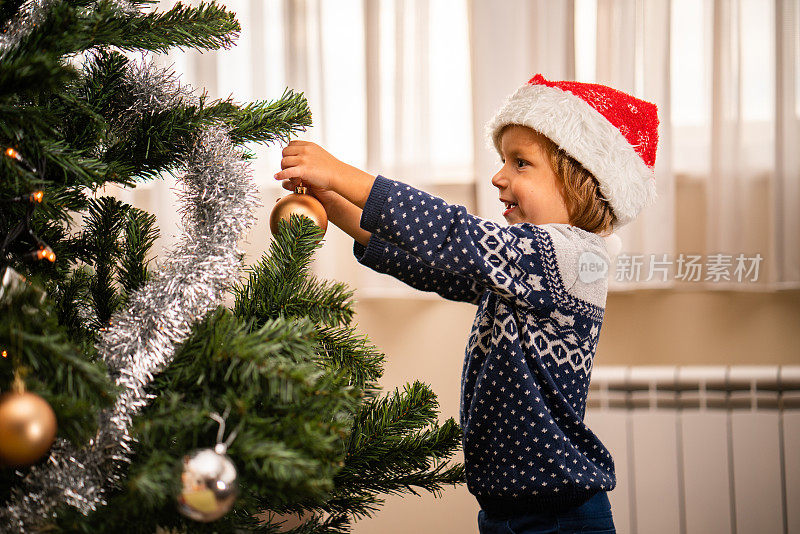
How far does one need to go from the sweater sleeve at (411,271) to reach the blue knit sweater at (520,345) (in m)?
0.07

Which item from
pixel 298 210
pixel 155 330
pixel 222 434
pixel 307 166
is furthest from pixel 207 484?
pixel 307 166

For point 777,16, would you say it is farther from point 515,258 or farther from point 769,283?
point 515,258

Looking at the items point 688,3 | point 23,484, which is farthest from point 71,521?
point 688,3

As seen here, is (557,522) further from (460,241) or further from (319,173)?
(319,173)

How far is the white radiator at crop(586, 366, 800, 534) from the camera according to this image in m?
1.35

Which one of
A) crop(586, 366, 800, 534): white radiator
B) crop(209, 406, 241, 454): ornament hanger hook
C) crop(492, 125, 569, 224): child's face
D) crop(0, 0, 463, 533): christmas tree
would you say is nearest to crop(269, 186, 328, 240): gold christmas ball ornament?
crop(0, 0, 463, 533): christmas tree

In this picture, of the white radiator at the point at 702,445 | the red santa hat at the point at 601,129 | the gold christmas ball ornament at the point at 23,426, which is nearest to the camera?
the gold christmas ball ornament at the point at 23,426

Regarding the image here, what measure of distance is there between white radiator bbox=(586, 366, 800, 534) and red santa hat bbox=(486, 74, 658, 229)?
54 cm

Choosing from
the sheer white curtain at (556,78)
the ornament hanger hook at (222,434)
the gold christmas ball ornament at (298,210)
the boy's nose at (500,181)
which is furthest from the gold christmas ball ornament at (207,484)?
the sheer white curtain at (556,78)

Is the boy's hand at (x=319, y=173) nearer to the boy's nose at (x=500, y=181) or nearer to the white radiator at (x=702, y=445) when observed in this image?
the boy's nose at (x=500, y=181)

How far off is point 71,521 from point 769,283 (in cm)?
137

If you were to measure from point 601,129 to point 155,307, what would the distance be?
68 centimetres

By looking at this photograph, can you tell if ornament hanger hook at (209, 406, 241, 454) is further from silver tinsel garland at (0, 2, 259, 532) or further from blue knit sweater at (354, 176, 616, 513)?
blue knit sweater at (354, 176, 616, 513)

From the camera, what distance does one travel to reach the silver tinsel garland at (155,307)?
45 cm
